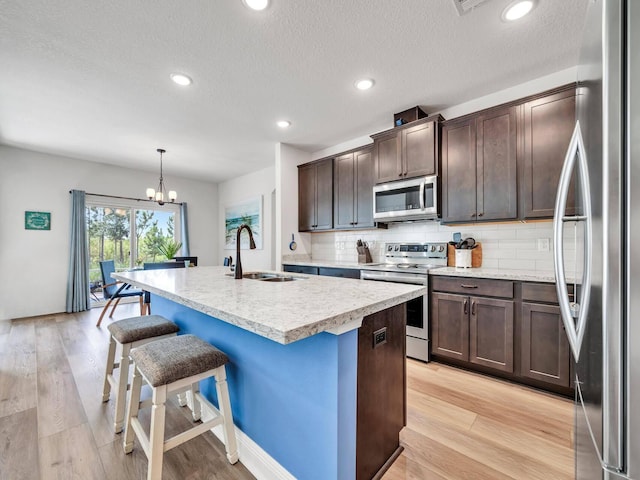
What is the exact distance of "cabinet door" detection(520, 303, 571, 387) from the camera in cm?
196

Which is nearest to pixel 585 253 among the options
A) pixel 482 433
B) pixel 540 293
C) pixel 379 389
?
pixel 379 389

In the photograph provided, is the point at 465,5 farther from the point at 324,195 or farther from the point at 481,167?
the point at 324,195

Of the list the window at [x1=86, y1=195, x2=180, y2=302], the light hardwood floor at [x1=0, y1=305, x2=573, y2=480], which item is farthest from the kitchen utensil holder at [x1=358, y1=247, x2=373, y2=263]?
the window at [x1=86, y1=195, x2=180, y2=302]

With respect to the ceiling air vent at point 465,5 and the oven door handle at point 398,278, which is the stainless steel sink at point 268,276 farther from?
the ceiling air vent at point 465,5

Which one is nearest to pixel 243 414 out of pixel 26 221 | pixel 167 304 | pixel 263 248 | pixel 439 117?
pixel 167 304

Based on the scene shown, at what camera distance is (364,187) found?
3.51 metres

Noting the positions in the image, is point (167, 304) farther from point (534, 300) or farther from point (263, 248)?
point (263, 248)

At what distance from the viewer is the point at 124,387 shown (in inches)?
66.0

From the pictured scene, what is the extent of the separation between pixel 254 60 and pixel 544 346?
309 cm

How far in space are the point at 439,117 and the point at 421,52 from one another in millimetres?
838

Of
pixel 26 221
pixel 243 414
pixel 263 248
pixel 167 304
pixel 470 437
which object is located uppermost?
pixel 26 221

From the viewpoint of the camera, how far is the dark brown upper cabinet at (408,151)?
110 inches

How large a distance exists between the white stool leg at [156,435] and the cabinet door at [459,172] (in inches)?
104

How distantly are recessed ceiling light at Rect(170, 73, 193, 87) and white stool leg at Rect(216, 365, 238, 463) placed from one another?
2.38 m
